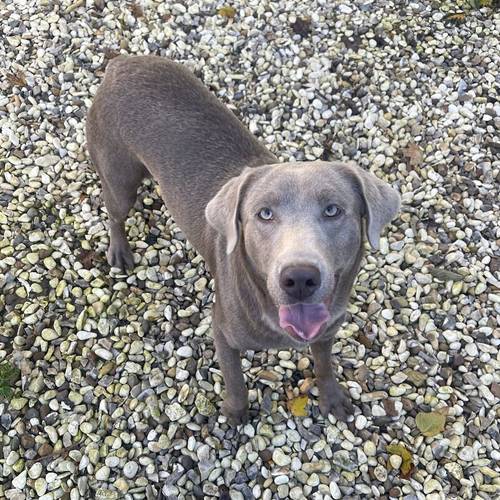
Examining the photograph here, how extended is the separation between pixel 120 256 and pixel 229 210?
173 cm

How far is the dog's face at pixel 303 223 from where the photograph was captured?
9.81 ft

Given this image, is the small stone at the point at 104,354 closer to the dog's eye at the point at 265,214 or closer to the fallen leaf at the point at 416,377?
the dog's eye at the point at 265,214

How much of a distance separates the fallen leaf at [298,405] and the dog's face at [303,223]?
3.60ft

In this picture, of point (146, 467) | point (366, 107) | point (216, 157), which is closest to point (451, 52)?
point (366, 107)

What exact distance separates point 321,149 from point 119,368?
2445 millimetres

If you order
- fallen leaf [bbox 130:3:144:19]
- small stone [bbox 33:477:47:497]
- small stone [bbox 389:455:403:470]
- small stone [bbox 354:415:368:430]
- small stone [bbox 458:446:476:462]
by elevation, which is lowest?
small stone [bbox 33:477:47:497]

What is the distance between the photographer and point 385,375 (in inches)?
178

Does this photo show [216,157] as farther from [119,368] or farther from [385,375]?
[385,375]

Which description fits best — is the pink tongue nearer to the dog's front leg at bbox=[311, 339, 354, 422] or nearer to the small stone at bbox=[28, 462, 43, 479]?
the dog's front leg at bbox=[311, 339, 354, 422]

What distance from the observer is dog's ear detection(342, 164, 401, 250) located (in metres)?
3.27

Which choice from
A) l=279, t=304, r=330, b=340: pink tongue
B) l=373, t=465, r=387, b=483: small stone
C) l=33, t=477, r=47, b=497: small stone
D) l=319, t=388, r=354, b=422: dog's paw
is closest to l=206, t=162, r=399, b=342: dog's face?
l=279, t=304, r=330, b=340: pink tongue

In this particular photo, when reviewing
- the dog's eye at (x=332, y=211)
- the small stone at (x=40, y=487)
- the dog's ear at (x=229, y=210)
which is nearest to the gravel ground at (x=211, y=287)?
the small stone at (x=40, y=487)

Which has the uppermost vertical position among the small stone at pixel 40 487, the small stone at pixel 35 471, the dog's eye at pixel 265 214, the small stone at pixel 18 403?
the dog's eye at pixel 265 214

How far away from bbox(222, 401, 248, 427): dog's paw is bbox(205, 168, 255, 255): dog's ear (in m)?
1.26
